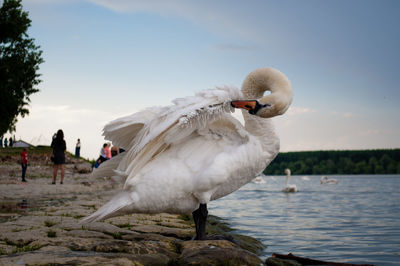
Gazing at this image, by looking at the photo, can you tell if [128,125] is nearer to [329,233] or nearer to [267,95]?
[267,95]

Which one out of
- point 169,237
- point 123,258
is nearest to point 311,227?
point 169,237

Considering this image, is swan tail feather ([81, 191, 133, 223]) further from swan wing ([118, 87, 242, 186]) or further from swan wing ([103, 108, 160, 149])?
swan wing ([103, 108, 160, 149])

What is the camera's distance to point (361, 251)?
236 inches

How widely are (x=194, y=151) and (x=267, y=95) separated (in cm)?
101

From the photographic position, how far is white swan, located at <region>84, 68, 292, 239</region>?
3979 mm

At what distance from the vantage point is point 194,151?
418cm

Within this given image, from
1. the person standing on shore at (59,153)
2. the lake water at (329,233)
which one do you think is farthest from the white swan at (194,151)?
the person standing on shore at (59,153)

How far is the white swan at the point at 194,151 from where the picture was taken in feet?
13.1

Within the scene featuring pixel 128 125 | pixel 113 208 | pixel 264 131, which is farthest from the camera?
pixel 264 131

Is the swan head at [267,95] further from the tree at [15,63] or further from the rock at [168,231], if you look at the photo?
the tree at [15,63]

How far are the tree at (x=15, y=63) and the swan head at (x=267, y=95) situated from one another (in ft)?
81.6

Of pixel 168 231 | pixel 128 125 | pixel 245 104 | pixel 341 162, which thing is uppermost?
pixel 341 162

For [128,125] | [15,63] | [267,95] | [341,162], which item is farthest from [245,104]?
[341,162]

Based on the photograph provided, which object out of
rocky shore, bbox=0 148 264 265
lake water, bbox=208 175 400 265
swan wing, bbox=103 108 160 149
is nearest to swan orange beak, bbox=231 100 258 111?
swan wing, bbox=103 108 160 149
